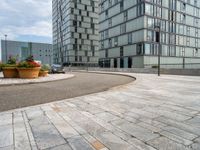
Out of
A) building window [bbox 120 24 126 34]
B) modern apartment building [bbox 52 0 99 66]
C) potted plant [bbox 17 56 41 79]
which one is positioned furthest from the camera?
modern apartment building [bbox 52 0 99 66]

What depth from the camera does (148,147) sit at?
3.07 m

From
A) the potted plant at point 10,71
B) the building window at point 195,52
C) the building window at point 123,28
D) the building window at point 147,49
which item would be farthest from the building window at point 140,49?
the potted plant at point 10,71

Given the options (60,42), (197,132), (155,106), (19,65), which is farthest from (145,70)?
(60,42)

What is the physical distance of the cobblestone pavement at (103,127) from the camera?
3178 millimetres

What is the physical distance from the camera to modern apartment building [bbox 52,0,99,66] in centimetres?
7212

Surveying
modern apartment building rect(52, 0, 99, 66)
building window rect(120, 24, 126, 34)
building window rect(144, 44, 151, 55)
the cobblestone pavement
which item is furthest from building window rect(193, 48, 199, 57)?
the cobblestone pavement

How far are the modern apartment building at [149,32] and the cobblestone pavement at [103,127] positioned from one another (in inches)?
1380

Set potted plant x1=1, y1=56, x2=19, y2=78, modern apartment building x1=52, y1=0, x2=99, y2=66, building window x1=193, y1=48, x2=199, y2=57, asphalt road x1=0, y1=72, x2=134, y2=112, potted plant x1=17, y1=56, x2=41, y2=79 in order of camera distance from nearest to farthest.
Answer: asphalt road x1=0, y1=72, x2=134, y2=112 < potted plant x1=17, y1=56, x2=41, y2=79 < potted plant x1=1, y1=56, x2=19, y2=78 < building window x1=193, y1=48, x2=199, y2=57 < modern apartment building x1=52, y1=0, x2=99, y2=66

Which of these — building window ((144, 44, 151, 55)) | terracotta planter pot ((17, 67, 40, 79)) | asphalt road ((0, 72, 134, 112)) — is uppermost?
building window ((144, 44, 151, 55))

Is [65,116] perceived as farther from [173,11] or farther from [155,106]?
[173,11]

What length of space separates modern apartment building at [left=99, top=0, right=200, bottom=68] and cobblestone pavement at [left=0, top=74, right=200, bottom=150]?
35.1 metres

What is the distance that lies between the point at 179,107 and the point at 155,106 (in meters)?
0.71

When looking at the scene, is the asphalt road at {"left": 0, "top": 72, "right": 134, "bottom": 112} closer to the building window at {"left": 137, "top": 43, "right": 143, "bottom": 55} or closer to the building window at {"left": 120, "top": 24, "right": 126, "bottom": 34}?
the building window at {"left": 137, "top": 43, "right": 143, "bottom": 55}

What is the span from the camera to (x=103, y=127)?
398 centimetres
